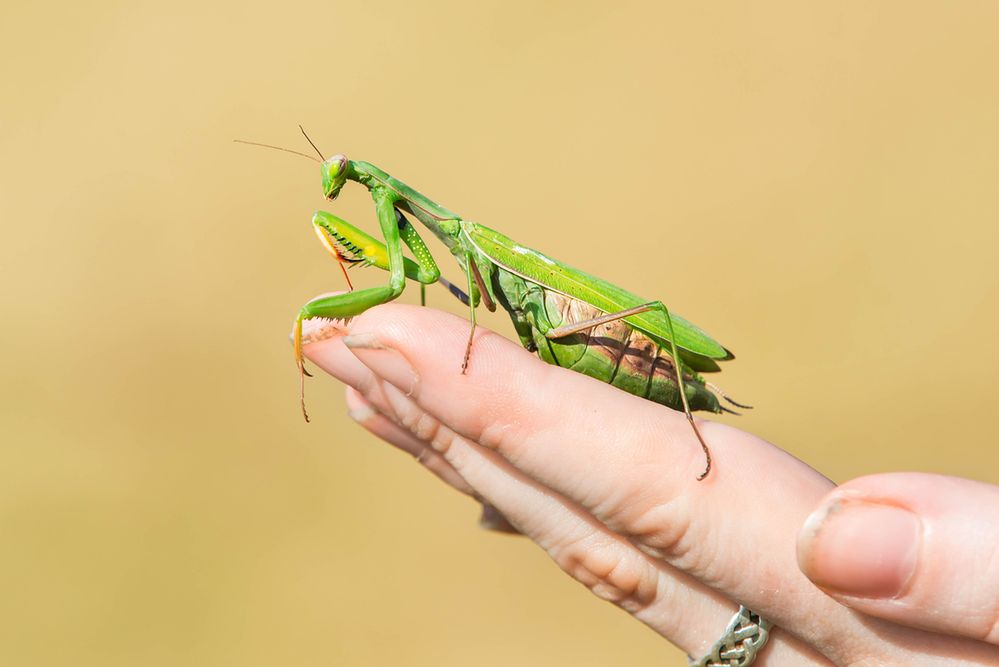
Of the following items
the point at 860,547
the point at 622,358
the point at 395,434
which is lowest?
the point at 395,434

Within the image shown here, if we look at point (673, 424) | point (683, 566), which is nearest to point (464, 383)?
point (673, 424)

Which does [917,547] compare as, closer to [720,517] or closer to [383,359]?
[720,517]

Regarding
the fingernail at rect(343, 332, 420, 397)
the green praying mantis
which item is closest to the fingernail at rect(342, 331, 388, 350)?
the fingernail at rect(343, 332, 420, 397)

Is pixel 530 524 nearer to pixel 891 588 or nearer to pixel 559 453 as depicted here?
pixel 559 453

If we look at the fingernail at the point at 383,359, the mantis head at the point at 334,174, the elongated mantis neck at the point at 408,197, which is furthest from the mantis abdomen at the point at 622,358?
the mantis head at the point at 334,174

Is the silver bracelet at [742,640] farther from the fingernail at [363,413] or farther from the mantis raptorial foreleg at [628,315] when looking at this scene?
the fingernail at [363,413]

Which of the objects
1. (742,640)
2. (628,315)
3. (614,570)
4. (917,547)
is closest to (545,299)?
(628,315)
